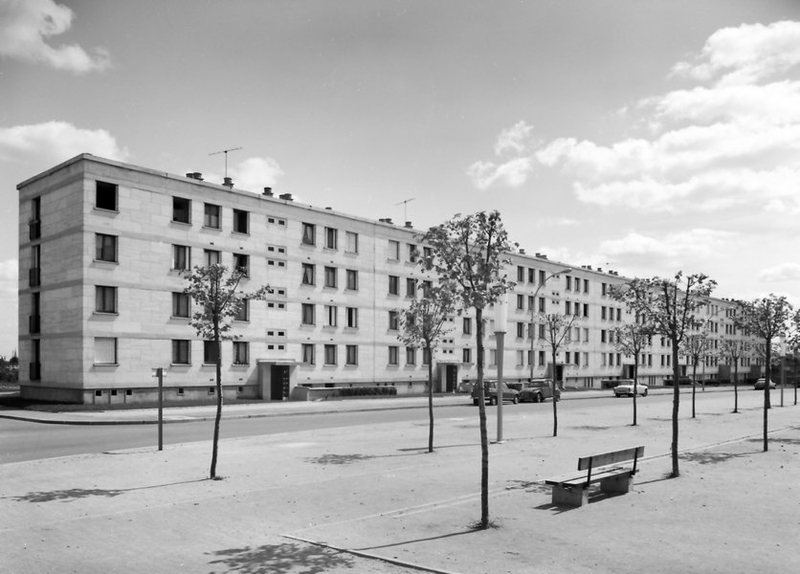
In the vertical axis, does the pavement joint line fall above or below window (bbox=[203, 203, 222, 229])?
below

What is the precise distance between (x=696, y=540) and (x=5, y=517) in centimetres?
1043

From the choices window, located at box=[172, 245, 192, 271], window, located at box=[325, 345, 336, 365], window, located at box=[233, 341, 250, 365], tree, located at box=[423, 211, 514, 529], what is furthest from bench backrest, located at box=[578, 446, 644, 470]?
window, located at box=[325, 345, 336, 365]

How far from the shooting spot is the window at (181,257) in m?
43.3

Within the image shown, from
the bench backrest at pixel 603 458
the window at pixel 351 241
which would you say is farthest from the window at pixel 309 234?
the bench backrest at pixel 603 458

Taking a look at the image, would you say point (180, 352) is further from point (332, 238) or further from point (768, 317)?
point (768, 317)

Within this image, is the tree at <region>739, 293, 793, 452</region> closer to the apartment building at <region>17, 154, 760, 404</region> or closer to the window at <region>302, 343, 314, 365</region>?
the apartment building at <region>17, 154, 760, 404</region>

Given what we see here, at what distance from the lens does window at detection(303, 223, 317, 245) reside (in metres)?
51.1

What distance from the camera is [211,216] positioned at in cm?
4550

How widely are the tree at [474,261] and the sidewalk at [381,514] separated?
1.73 meters

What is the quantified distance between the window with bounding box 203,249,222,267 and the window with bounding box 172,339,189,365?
5.13 meters

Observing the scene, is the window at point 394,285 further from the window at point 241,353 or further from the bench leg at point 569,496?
the bench leg at point 569,496

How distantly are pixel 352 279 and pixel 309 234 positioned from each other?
547 centimetres

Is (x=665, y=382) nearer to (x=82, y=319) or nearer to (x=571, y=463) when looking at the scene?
(x=82, y=319)

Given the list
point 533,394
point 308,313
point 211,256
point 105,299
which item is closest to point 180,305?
point 211,256
